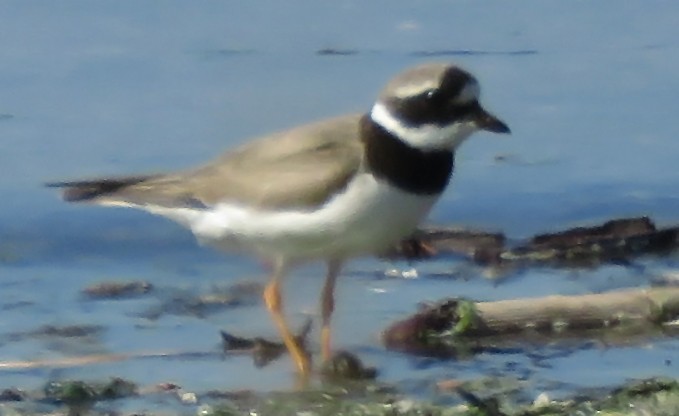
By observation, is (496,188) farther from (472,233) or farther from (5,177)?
(5,177)

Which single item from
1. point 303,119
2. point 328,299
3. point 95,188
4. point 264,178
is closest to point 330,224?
point 264,178

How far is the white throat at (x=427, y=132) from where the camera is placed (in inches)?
181

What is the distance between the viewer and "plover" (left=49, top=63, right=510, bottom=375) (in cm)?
454

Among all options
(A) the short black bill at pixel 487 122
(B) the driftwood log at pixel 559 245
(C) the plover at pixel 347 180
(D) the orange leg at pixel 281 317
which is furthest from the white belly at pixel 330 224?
(B) the driftwood log at pixel 559 245

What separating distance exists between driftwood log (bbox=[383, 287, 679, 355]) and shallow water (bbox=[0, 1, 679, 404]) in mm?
98

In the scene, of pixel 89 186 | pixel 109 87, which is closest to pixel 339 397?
pixel 89 186

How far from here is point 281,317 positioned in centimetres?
498

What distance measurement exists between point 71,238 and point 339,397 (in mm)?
1877

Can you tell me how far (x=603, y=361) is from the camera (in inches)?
180

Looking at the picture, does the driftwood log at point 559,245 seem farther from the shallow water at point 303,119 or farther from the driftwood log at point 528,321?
the driftwood log at point 528,321

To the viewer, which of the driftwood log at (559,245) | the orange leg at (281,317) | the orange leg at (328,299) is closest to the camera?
the orange leg at (281,317)

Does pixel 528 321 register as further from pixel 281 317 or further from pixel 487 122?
pixel 281 317

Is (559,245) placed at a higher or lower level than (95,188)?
lower

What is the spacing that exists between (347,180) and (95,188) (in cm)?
87
